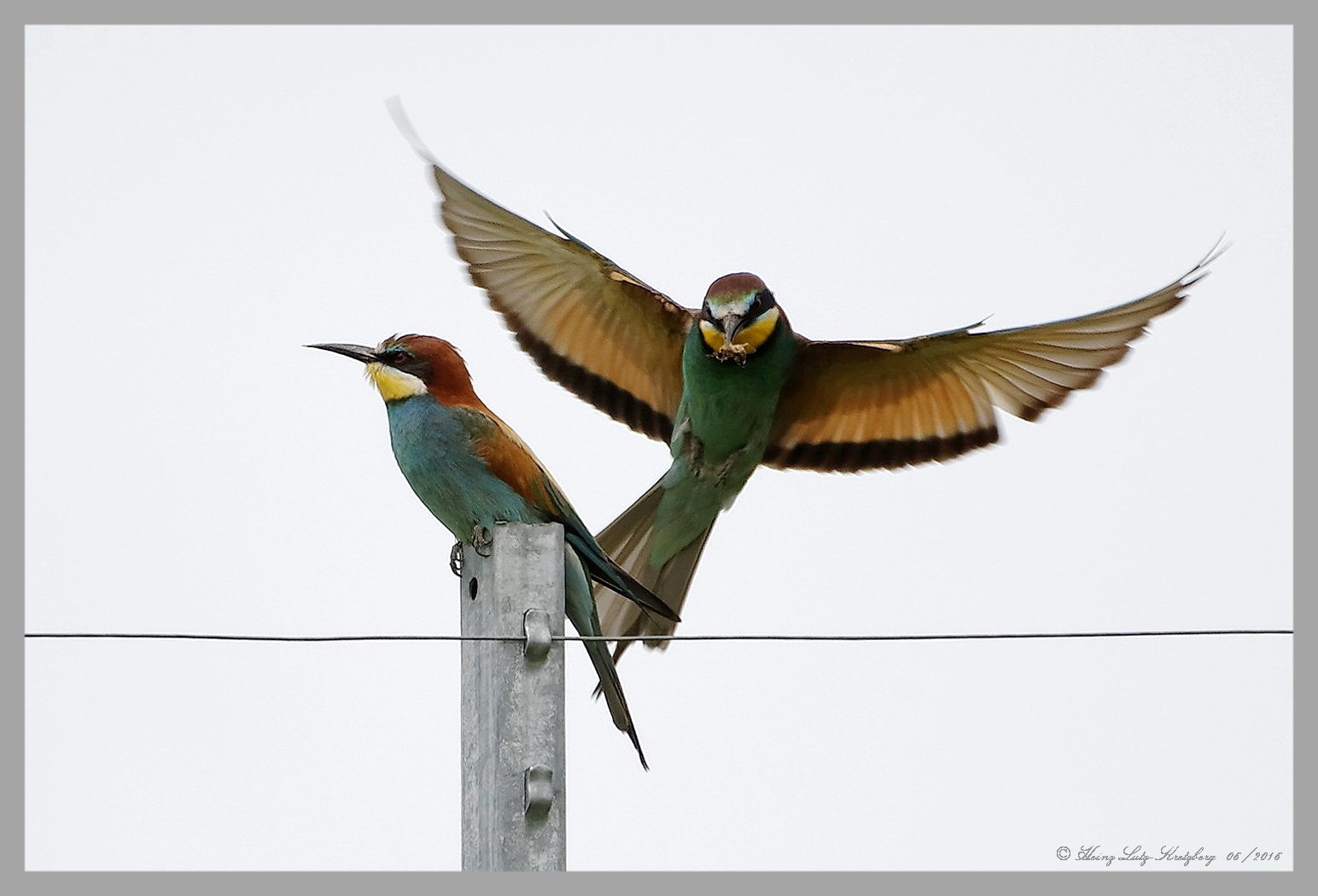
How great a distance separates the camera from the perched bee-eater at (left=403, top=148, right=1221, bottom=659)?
4.67m

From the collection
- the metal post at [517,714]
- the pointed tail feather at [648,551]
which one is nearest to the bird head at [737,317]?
the pointed tail feather at [648,551]

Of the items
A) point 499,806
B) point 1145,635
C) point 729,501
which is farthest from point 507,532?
point 729,501

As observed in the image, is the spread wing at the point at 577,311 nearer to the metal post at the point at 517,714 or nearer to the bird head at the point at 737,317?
the bird head at the point at 737,317

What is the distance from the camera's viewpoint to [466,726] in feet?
10.6

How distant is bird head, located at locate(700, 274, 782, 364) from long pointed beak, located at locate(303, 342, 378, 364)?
3.04 feet

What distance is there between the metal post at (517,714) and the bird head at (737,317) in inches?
57.6

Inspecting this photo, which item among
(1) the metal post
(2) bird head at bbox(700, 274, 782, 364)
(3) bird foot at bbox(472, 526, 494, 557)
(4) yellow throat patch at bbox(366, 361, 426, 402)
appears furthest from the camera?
(2) bird head at bbox(700, 274, 782, 364)

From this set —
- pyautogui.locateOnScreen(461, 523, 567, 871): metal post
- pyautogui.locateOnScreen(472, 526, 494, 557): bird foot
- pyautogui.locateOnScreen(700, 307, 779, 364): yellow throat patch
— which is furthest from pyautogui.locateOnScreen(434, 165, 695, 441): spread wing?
pyautogui.locateOnScreen(461, 523, 567, 871): metal post

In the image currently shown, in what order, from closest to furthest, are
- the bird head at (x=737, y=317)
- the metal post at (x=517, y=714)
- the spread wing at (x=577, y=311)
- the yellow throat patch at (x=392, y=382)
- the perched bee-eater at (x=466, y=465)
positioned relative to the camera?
the metal post at (x=517, y=714)
the perched bee-eater at (x=466, y=465)
the yellow throat patch at (x=392, y=382)
the bird head at (x=737, y=317)
the spread wing at (x=577, y=311)

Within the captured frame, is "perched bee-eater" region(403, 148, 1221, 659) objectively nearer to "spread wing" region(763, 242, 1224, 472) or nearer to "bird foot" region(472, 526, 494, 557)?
"spread wing" region(763, 242, 1224, 472)

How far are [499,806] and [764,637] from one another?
1.72 ft

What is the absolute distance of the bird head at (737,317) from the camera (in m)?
4.58

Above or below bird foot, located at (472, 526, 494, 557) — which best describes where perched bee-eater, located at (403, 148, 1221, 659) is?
above

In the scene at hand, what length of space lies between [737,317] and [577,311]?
2.14 ft
